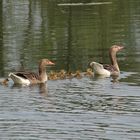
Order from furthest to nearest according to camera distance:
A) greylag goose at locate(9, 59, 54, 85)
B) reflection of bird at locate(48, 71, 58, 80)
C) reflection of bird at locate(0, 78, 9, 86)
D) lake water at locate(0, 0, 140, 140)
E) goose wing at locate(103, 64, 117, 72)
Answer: goose wing at locate(103, 64, 117, 72)
reflection of bird at locate(48, 71, 58, 80)
greylag goose at locate(9, 59, 54, 85)
reflection of bird at locate(0, 78, 9, 86)
lake water at locate(0, 0, 140, 140)

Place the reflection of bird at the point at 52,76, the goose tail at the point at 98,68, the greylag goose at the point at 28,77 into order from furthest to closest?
the goose tail at the point at 98,68
the reflection of bird at the point at 52,76
the greylag goose at the point at 28,77

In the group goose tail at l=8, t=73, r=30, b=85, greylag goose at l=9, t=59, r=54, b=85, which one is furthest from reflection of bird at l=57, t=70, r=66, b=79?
goose tail at l=8, t=73, r=30, b=85

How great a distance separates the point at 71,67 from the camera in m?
27.3

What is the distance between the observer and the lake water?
17266 millimetres

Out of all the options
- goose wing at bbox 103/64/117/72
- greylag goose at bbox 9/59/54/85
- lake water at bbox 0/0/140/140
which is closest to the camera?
lake water at bbox 0/0/140/140

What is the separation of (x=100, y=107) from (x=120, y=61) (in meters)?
9.00

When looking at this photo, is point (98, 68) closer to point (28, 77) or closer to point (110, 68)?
point (110, 68)

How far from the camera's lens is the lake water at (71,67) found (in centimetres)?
1727

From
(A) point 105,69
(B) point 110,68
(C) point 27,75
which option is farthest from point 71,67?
(C) point 27,75

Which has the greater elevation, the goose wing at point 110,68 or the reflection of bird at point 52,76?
the goose wing at point 110,68

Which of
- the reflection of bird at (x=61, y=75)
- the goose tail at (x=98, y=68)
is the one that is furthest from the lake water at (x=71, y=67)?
the goose tail at (x=98, y=68)

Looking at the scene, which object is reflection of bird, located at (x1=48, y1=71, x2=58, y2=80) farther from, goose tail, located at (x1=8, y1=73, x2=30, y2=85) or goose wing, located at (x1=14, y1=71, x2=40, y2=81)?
goose tail, located at (x1=8, y1=73, x2=30, y2=85)

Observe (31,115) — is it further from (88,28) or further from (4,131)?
(88,28)

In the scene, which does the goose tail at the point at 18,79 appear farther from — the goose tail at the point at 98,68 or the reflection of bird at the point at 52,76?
the goose tail at the point at 98,68
